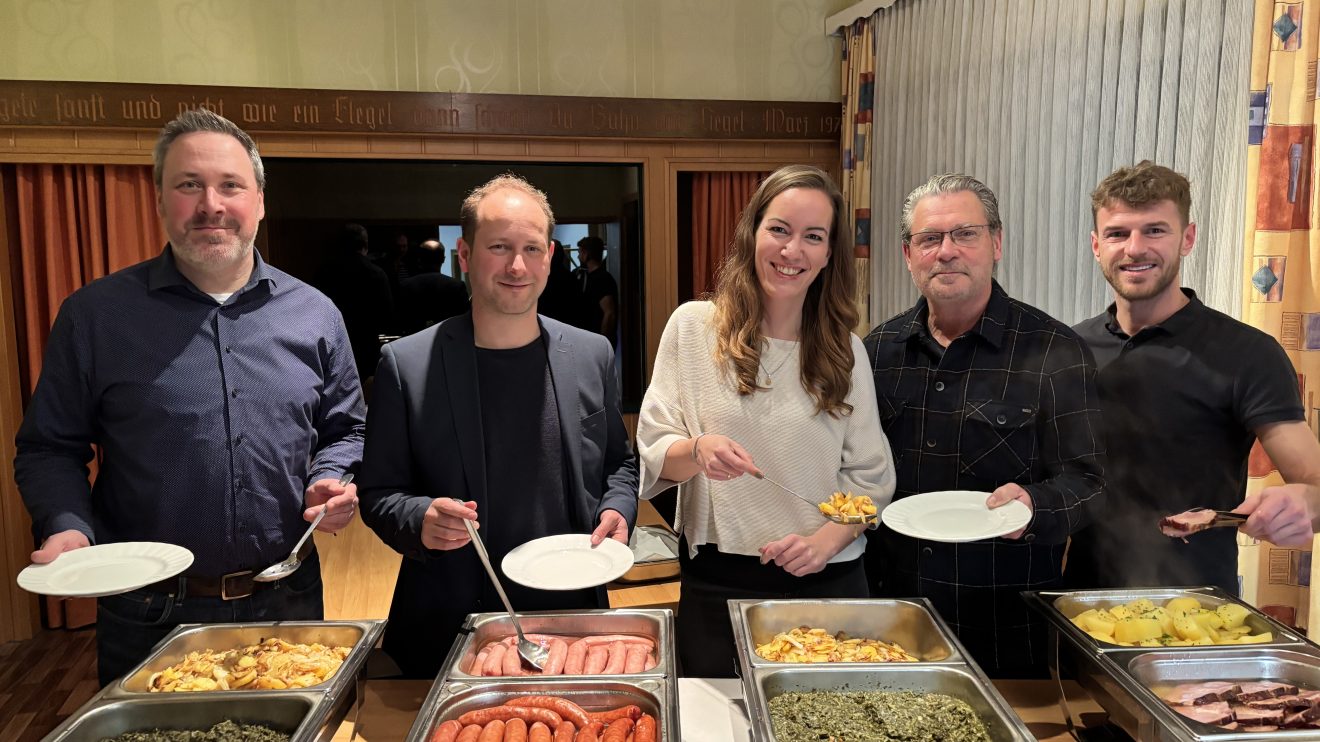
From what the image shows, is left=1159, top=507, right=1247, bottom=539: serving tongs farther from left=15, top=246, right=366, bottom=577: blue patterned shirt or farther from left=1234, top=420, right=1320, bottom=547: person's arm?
left=15, top=246, right=366, bottom=577: blue patterned shirt

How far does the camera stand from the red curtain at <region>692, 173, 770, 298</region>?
14.8 feet

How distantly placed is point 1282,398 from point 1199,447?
19cm

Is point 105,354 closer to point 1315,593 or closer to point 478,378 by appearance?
point 478,378

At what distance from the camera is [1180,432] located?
191 centimetres

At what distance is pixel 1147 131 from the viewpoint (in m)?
2.79

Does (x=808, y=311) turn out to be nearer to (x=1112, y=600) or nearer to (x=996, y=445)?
(x=996, y=445)

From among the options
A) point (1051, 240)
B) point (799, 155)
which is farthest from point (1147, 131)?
point (799, 155)

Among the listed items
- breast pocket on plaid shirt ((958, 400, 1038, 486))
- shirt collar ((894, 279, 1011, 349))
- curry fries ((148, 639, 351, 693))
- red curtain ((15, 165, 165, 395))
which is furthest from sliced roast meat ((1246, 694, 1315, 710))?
red curtain ((15, 165, 165, 395))

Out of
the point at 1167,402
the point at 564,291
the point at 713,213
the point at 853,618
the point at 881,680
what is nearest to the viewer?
the point at 881,680

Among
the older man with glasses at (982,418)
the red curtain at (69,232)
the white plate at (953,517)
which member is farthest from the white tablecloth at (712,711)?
the red curtain at (69,232)

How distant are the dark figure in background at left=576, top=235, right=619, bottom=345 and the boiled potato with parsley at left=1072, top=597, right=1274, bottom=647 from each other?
3.11 m

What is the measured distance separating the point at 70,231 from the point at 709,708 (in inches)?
153

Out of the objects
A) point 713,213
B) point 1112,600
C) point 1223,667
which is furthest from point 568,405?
point 713,213

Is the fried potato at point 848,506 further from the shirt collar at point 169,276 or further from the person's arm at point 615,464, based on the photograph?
the shirt collar at point 169,276
